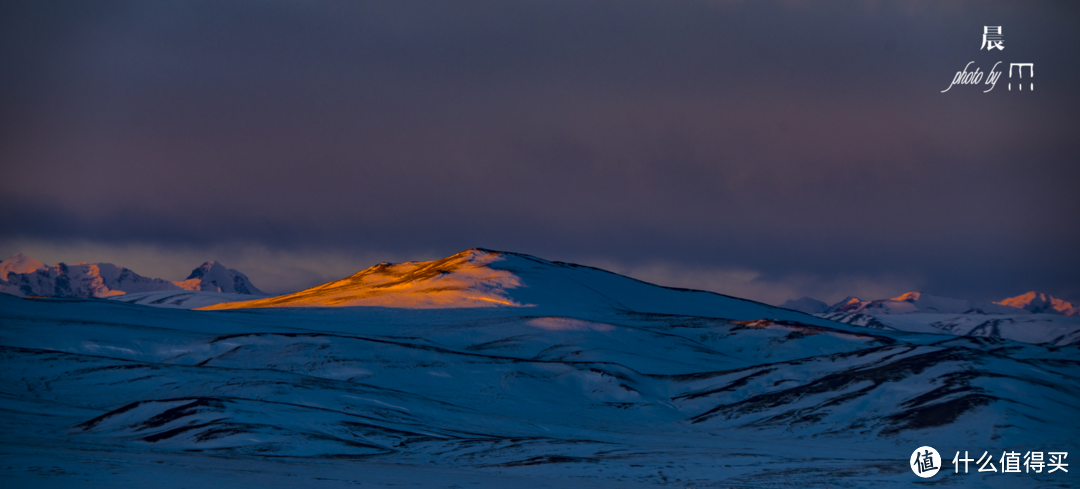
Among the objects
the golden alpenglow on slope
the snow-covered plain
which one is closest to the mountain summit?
the golden alpenglow on slope

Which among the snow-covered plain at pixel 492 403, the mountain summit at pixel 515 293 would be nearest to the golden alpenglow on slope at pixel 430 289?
the mountain summit at pixel 515 293

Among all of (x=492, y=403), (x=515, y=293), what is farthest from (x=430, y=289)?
(x=492, y=403)

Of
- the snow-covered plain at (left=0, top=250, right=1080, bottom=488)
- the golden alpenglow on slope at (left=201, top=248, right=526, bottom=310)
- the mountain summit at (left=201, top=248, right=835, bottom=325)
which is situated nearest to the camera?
the snow-covered plain at (left=0, top=250, right=1080, bottom=488)

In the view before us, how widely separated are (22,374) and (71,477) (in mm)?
50441

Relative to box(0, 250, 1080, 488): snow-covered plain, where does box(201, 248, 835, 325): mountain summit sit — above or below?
above

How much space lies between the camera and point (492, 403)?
80.6m

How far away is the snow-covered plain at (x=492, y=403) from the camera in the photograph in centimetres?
4200

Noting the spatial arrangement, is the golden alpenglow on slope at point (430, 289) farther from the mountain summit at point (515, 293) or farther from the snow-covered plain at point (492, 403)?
the snow-covered plain at point (492, 403)

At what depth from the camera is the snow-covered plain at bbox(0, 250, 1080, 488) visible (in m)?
42.0

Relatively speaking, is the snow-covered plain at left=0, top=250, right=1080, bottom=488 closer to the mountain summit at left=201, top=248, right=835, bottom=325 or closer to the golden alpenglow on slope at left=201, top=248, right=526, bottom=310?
the golden alpenglow on slope at left=201, top=248, right=526, bottom=310

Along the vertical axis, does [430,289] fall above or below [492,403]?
above

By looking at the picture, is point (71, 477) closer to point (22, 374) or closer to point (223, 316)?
point (22, 374)

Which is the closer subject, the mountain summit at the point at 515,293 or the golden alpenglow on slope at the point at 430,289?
the golden alpenglow on slope at the point at 430,289

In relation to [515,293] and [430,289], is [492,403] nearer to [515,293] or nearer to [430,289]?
[515,293]
